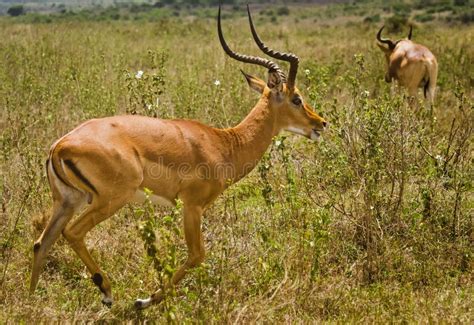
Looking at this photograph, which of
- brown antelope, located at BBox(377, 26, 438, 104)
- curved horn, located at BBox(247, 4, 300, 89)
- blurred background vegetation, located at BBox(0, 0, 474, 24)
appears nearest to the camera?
curved horn, located at BBox(247, 4, 300, 89)

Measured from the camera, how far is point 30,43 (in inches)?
475

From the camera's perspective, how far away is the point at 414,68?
964 centimetres

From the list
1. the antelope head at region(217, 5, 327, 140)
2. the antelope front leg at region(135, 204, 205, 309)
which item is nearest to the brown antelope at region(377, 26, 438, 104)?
the antelope head at region(217, 5, 327, 140)

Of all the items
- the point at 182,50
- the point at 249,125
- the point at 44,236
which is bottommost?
the point at 182,50

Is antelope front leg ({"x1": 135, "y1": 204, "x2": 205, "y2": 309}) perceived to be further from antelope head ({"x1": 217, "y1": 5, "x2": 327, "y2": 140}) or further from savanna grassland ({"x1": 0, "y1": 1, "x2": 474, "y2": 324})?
antelope head ({"x1": 217, "y1": 5, "x2": 327, "y2": 140})

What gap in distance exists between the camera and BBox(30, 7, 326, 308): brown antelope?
4039mm

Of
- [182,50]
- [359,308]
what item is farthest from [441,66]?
[359,308]

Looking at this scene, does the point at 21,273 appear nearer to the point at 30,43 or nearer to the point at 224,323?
the point at 224,323

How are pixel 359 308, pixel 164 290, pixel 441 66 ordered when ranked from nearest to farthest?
pixel 164 290
pixel 359 308
pixel 441 66

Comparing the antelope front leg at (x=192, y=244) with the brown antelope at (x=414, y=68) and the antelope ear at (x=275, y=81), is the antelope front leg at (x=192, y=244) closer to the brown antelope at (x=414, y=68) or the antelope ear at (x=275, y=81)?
the antelope ear at (x=275, y=81)

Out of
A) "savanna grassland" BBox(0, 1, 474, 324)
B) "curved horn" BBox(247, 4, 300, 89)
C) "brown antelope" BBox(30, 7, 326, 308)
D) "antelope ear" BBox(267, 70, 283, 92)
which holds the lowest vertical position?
"savanna grassland" BBox(0, 1, 474, 324)

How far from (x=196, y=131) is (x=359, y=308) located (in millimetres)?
1616

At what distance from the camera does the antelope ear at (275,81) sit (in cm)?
528

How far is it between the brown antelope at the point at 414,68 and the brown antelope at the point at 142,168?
479 cm
